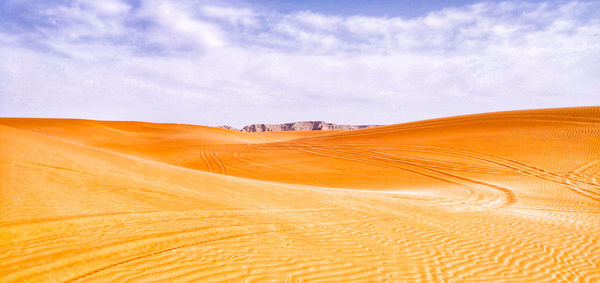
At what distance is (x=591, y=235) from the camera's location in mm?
6832

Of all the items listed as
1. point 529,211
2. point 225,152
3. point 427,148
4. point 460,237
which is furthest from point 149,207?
point 225,152

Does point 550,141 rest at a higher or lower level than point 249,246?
higher

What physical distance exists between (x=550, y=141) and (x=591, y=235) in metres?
14.6

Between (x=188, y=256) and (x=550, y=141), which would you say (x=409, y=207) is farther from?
(x=550, y=141)

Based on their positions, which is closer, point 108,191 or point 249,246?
point 249,246

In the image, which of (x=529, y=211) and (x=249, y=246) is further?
(x=529, y=211)

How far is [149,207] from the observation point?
5758mm

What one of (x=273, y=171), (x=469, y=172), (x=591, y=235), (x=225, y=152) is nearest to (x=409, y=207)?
(x=591, y=235)

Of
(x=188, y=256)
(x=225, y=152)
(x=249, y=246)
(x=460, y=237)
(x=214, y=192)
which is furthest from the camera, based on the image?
(x=225, y=152)

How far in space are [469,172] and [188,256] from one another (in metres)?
14.0

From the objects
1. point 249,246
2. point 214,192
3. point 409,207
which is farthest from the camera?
point 409,207

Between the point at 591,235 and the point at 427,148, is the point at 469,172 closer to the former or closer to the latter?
the point at 427,148

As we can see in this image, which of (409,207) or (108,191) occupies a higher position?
(108,191)

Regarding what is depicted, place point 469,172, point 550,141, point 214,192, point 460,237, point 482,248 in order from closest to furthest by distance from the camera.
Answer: point 482,248 → point 460,237 → point 214,192 → point 469,172 → point 550,141
